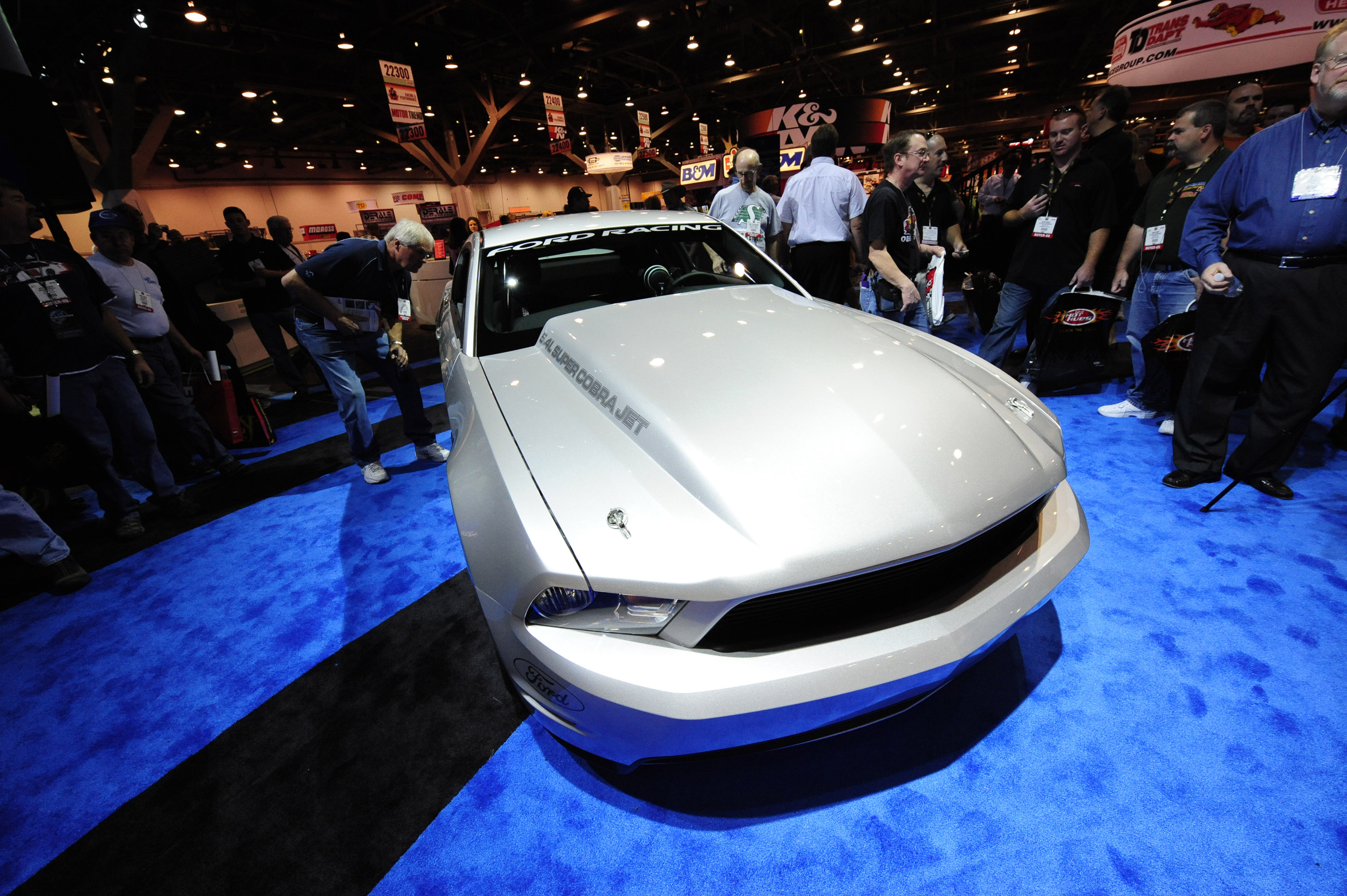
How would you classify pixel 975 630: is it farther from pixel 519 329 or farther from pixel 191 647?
pixel 191 647

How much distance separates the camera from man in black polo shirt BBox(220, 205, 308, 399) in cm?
502

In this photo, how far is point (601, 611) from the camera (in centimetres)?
114

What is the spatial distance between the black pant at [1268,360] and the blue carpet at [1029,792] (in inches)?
32.0

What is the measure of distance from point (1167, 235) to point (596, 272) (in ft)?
11.0

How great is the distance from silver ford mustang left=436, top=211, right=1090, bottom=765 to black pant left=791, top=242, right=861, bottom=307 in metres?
2.89

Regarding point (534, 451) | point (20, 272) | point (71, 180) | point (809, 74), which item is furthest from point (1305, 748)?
point (809, 74)

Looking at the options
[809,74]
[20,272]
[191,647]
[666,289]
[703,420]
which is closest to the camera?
[703,420]

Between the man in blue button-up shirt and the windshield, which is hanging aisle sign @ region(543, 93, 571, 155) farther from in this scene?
the man in blue button-up shirt

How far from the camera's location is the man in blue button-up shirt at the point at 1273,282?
200 centimetres

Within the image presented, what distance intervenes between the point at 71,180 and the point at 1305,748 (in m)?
7.33

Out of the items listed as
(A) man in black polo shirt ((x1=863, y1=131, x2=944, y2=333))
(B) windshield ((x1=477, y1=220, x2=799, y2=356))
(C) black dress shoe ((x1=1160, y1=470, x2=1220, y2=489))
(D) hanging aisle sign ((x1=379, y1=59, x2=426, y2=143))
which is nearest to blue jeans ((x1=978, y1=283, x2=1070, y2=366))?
(A) man in black polo shirt ((x1=863, y1=131, x2=944, y2=333))

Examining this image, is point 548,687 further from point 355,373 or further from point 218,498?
point 218,498

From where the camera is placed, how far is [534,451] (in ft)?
4.55

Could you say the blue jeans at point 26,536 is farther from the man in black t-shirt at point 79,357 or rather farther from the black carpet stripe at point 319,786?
the black carpet stripe at point 319,786
